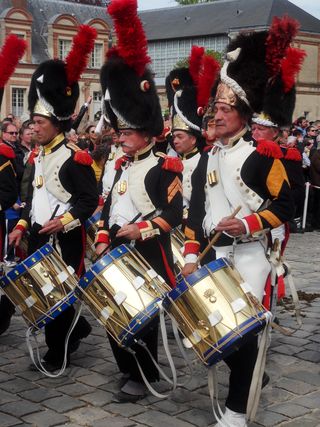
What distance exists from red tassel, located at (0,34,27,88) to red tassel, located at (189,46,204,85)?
5.88 feet

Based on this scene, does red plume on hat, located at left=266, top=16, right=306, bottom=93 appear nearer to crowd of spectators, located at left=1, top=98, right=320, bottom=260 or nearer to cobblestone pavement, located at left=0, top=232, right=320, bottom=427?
crowd of spectators, located at left=1, top=98, right=320, bottom=260

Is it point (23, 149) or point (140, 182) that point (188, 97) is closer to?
point (140, 182)

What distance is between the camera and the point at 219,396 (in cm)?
480

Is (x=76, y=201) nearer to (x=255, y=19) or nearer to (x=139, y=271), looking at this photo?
(x=139, y=271)

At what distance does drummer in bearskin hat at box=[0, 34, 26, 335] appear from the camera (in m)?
5.45

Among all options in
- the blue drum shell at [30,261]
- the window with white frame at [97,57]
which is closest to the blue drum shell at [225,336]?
the blue drum shell at [30,261]

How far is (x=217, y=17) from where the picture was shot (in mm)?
51906

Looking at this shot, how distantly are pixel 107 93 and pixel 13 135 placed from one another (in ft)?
14.6

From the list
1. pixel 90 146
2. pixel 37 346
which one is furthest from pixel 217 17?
pixel 37 346

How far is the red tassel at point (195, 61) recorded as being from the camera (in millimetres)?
6694

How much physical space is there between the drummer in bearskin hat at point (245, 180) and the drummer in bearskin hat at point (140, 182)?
0.53m

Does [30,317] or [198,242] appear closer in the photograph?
[198,242]

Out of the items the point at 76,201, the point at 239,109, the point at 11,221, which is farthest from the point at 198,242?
the point at 11,221

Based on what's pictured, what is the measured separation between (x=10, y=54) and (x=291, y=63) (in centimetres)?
225
